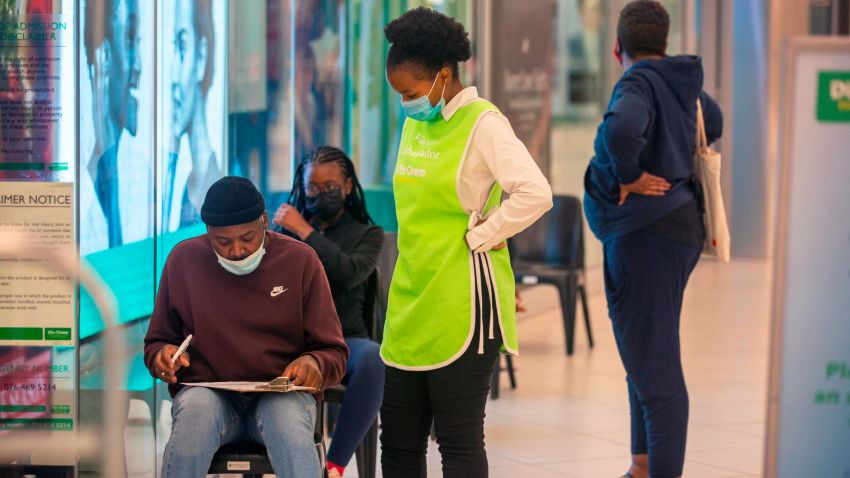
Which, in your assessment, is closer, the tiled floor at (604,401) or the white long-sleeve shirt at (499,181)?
the white long-sleeve shirt at (499,181)

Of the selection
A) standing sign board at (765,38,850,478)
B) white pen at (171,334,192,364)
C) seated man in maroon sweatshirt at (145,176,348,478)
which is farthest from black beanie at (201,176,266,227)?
standing sign board at (765,38,850,478)

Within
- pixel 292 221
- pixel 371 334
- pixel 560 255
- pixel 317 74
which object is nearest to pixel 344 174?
pixel 292 221

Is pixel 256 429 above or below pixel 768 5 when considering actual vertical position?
below

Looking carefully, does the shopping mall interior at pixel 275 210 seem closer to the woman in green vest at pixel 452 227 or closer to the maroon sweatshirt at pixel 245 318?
the maroon sweatshirt at pixel 245 318

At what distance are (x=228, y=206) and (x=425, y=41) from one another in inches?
26.1

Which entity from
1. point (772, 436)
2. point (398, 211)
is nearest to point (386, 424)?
point (398, 211)

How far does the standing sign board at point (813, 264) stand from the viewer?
232 cm

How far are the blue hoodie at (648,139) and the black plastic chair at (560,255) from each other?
330 cm

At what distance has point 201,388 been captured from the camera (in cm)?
328

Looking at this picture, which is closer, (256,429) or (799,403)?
(799,403)

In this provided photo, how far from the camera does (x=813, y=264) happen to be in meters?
2.33

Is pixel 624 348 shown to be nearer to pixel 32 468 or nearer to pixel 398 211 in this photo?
pixel 398 211

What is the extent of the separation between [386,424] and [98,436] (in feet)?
3.26

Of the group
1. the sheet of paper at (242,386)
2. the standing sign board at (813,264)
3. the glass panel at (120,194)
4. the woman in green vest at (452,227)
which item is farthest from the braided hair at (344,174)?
the standing sign board at (813,264)
